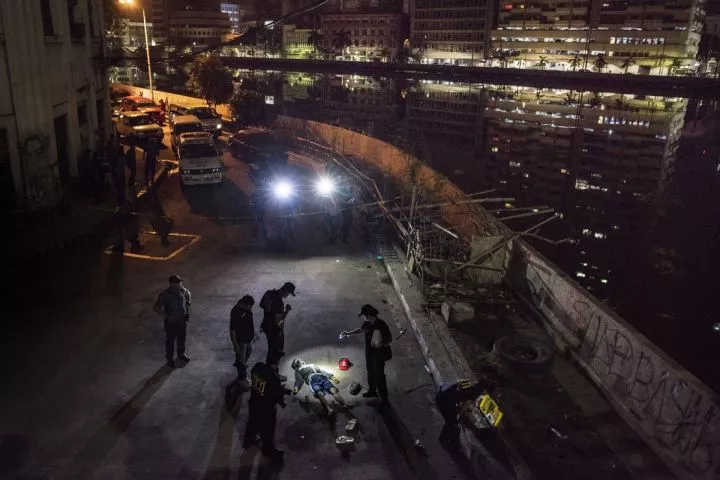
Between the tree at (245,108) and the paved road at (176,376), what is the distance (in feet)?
89.8

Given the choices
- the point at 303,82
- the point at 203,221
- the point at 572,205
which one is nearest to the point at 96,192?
the point at 203,221

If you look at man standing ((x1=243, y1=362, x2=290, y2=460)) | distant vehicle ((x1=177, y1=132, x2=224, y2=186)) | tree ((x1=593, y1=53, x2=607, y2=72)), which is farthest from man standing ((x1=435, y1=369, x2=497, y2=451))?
tree ((x1=593, y1=53, x2=607, y2=72))

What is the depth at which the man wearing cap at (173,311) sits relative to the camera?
339 inches

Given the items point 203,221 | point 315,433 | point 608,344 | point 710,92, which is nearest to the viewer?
point 315,433

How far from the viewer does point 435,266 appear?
13.6 metres

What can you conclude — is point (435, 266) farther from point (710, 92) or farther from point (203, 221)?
point (710, 92)

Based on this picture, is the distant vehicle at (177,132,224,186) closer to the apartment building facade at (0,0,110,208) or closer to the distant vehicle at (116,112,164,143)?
the apartment building facade at (0,0,110,208)

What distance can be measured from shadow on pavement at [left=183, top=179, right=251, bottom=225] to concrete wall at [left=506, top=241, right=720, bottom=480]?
10666 mm

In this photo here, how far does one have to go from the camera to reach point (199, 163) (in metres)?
21.4

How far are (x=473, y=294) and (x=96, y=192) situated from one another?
13.1 metres

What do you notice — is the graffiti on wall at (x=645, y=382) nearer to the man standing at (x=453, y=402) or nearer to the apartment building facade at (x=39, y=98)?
the man standing at (x=453, y=402)

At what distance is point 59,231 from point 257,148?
12.4 m

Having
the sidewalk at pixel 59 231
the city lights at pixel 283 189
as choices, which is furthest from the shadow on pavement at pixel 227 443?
the city lights at pixel 283 189

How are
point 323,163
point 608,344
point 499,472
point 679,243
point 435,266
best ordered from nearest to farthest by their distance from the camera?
point 499,472
point 608,344
point 435,266
point 323,163
point 679,243
